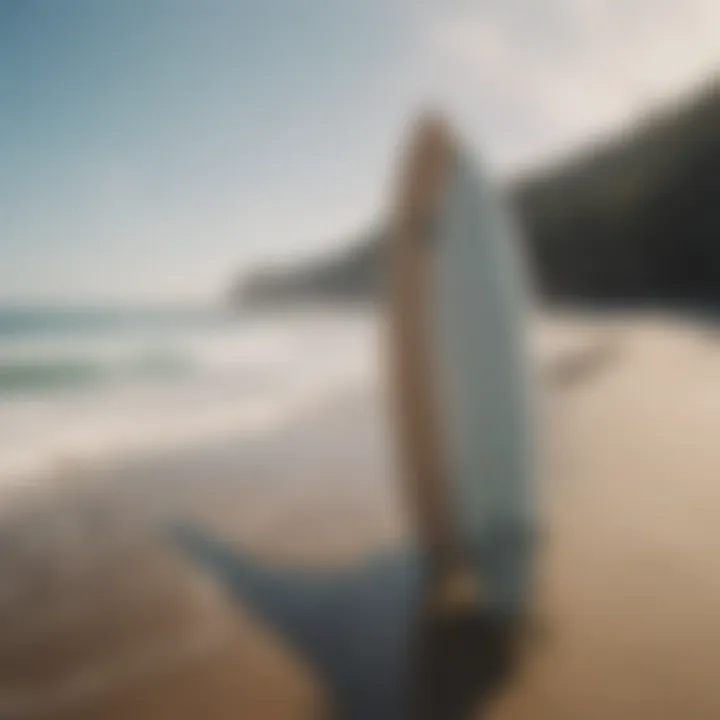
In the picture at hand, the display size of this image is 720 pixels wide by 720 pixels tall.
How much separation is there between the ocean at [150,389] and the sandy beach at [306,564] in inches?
28.1

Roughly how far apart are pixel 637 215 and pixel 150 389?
1721cm

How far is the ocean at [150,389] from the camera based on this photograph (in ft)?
20.1

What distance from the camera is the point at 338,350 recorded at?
13125mm

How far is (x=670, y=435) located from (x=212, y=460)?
2.91 m

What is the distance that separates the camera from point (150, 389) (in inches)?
381

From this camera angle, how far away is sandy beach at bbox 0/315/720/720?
234cm

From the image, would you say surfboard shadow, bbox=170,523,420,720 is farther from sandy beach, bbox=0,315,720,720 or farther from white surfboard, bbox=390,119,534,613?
white surfboard, bbox=390,119,534,613

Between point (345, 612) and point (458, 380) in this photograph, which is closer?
point (458, 380)

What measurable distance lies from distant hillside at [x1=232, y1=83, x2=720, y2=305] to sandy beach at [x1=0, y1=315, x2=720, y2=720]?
14.9 m

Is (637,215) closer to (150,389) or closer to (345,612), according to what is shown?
(150,389)

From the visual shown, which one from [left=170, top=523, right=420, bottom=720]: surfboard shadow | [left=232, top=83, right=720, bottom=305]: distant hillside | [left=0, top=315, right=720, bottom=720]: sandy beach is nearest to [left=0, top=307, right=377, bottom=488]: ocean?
[left=0, top=315, right=720, bottom=720]: sandy beach

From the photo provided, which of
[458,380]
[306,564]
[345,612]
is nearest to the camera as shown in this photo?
[458,380]

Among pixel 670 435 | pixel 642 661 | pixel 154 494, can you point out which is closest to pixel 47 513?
pixel 154 494

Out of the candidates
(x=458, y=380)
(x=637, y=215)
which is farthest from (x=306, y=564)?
(x=637, y=215)
